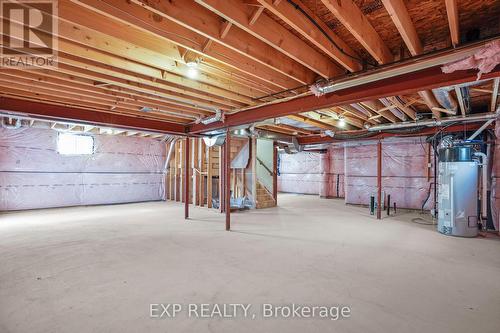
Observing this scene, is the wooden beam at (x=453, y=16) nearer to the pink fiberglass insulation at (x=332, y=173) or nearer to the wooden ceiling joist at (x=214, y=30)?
the wooden ceiling joist at (x=214, y=30)

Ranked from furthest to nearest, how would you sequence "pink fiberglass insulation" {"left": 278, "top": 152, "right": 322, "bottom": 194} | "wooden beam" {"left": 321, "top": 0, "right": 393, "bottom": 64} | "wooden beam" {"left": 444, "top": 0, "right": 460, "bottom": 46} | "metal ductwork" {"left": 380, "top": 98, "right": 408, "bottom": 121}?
"pink fiberglass insulation" {"left": 278, "top": 152, "right": 322, "bottom": 194}
"metal ductwork" {"left": 380, "top": 98, "right": 408, "bottom": 121}
"wooden beam" {"left": 321, "top": 0, "right": 393, "bottom": 64}
"wooden beam" {"left": 444, "top": 0, "right": 460, "bottom": 46}

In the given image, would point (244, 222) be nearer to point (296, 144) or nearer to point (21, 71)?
point (296, 144)

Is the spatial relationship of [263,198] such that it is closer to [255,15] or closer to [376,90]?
[376,90]

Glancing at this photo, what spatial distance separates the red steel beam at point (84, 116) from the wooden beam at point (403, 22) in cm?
431

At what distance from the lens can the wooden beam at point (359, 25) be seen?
169cm

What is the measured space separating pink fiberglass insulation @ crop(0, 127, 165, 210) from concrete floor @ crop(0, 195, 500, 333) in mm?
2825

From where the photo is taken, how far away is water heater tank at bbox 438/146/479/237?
424cm

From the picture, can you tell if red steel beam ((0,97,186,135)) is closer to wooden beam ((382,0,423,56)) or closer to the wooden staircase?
the wooden staircase

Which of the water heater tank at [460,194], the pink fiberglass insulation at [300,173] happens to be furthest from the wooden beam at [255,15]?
the pink fiberglass insulation at [300,173]

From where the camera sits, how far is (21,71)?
2.69 meters

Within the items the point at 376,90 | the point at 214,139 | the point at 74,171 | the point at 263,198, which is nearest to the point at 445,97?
the point at 376,90

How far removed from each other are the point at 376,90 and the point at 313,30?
1.12 metres

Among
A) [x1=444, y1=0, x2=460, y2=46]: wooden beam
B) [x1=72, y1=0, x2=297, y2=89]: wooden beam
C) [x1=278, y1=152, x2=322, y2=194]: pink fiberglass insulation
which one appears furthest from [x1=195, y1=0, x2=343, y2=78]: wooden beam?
[x1=278, y1=152, x2=322, y2=194]: pink fiberglass insulation

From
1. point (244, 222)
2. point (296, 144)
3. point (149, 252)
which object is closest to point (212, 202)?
point (244, 222)
